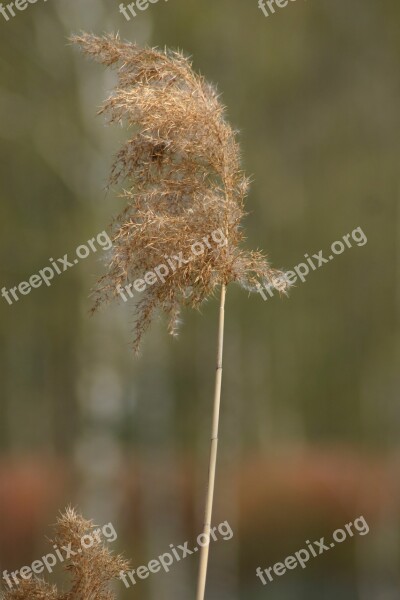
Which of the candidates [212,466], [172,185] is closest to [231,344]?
[212,466]

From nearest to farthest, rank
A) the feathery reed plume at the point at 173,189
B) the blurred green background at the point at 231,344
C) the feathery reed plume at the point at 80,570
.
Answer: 1. the feathery reed plume at the point at 173,189
2. the feathery reed plume at the point at 80,570
3. the blurred green background at the point at 231,344

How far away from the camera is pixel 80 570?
1778mm

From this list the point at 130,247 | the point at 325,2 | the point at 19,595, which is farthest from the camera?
the point at 325,2

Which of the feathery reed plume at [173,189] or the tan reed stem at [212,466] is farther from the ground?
the feathery reed plume at [173,189]

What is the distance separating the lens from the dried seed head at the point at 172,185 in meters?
1.62

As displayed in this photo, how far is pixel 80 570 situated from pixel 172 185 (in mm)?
842

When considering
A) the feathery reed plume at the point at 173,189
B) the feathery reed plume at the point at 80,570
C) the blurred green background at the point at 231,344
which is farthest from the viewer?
the blurred green background at the point at 231,344

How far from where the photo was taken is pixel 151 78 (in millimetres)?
1687

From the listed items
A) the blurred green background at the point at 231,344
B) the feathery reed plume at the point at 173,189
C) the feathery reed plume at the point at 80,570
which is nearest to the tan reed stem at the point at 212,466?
the feathery reed plume at the point at 173,189

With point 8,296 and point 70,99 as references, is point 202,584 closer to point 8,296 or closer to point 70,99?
point 8,296

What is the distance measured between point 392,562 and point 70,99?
1.77 m

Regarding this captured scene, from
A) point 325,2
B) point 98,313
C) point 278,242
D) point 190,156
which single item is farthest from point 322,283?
point 190,156

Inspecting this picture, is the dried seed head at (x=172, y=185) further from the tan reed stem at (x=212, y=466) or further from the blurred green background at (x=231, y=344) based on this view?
the blurred green background at (x=231, y=344)

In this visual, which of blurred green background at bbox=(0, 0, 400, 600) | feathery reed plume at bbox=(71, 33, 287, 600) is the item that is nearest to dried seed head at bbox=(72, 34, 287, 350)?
feathery reed plume at bbox=(71, 33, 287, 600)
